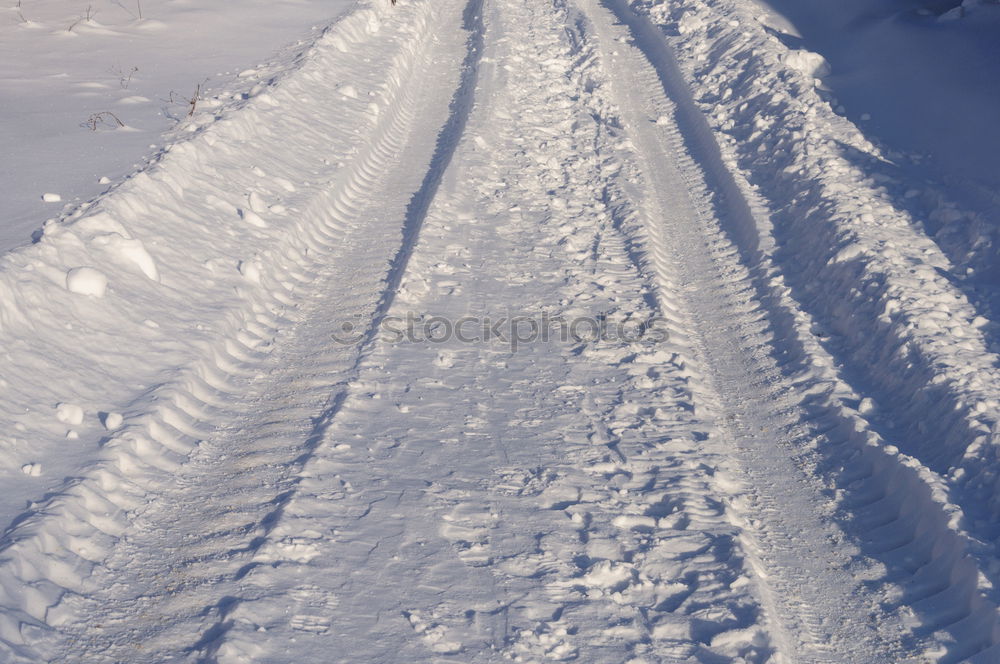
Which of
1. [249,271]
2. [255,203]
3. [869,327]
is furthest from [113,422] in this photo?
[869,327]

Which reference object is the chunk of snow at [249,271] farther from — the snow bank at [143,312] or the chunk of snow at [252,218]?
the chunk of snow at [252,218]

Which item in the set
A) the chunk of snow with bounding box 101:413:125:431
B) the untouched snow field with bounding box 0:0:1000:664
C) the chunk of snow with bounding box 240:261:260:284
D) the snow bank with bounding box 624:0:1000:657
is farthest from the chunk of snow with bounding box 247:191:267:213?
the snow bank with bounding box 624:0:1000:657

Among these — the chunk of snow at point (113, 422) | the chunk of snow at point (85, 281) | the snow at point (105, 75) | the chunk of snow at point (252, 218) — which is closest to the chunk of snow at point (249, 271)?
the chunk of snow at point (252, 218)

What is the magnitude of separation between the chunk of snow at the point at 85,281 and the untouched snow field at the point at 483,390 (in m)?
0.03

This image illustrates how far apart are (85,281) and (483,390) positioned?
2.88 meters

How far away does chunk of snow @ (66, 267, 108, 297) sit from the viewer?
5918mm

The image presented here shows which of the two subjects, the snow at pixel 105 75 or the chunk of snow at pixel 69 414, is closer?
the chunk of snow at pixel 69 414

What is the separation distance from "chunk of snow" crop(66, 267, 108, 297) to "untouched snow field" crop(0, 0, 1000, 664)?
0.03 m

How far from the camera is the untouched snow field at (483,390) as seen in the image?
4.12 meters

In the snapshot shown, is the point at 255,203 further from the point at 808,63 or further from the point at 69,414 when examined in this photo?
the point at 808,63

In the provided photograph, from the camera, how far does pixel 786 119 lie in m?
10.0

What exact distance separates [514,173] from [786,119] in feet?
11.1

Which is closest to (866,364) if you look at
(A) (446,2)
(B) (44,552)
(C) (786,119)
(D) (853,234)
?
(D) (853,234)

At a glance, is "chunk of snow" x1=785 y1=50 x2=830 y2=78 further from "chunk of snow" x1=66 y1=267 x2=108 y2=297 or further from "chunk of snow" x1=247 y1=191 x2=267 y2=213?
"chunk of snow" x1=66 y1=267 x2=108 y2=297
